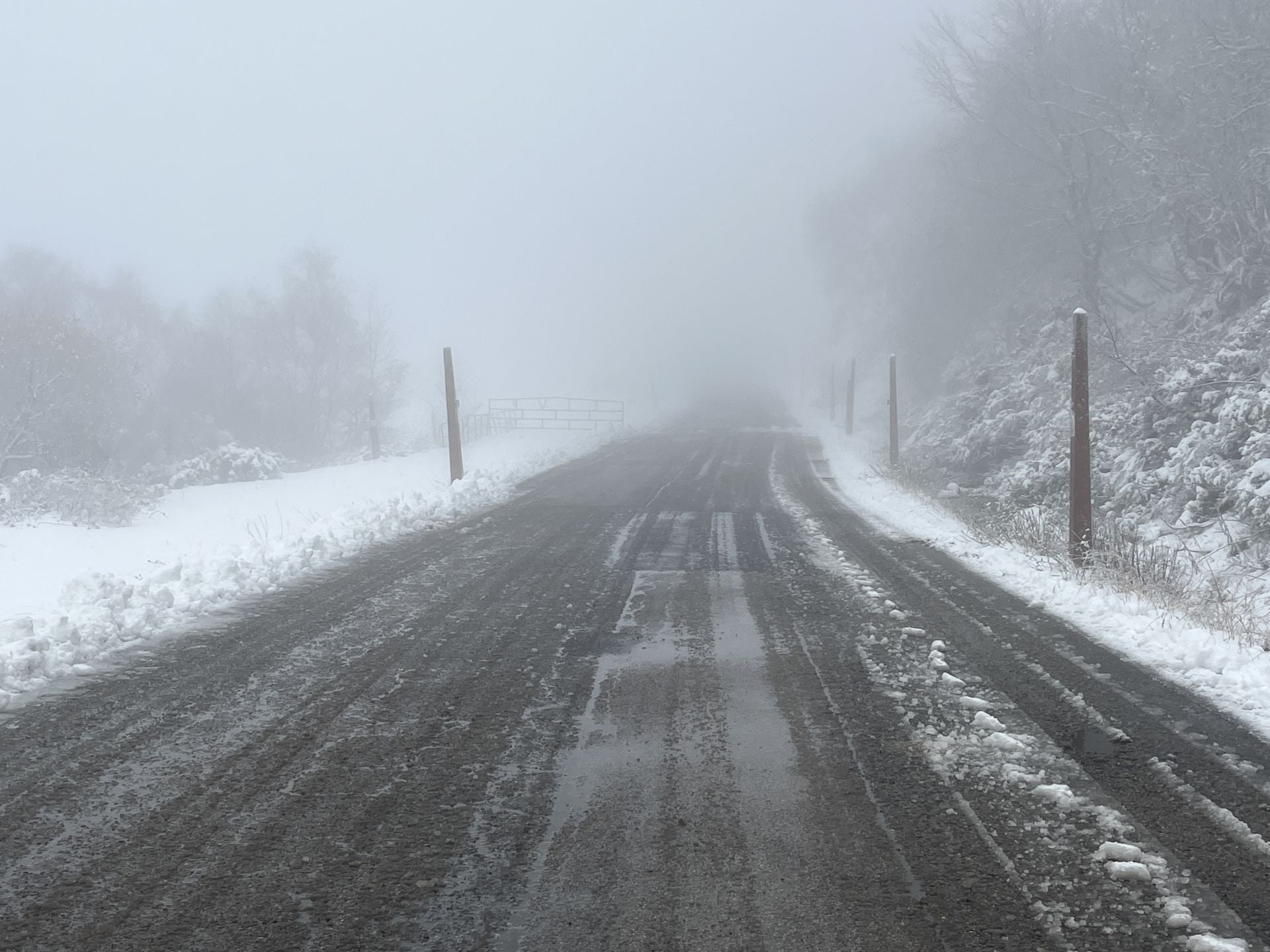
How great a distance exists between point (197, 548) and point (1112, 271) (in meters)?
25.2

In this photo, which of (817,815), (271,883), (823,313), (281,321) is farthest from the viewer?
(823,313)

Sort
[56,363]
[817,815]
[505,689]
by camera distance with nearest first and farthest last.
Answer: [817,815] < [505,689] < [56,363]

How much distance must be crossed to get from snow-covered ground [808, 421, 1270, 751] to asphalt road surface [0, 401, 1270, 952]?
0.81ft

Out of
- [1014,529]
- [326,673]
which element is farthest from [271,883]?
[1014,529]

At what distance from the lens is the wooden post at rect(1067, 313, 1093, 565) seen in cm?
945

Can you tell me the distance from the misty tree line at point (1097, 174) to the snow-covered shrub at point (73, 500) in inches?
784

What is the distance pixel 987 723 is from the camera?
4.56 meters

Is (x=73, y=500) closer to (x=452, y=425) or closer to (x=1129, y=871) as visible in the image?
(x=452, y=425)

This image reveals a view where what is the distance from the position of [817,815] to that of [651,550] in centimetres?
697

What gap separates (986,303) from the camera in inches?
1289

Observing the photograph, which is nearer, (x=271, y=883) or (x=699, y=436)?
(x=271, y=883)

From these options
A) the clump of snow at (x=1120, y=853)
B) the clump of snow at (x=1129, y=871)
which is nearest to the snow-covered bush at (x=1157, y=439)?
the clump of snow at (x=1120, y=853)

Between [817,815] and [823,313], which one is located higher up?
[823,313]

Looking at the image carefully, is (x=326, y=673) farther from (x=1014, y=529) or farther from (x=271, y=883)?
(x=1014, y=529)
